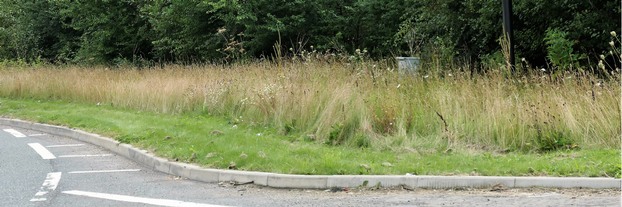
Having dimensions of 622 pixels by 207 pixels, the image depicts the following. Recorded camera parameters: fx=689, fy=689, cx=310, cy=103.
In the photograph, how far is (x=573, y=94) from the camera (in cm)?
1005

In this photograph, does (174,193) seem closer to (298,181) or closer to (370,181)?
(298,181)

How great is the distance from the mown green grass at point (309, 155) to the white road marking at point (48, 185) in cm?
164

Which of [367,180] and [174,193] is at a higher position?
[367,180]

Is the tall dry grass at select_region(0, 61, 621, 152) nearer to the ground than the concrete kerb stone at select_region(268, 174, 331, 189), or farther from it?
farther from it

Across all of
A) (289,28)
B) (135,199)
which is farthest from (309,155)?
(289,28)

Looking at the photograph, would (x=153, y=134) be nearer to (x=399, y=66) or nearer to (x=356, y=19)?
(x=399, y=66)

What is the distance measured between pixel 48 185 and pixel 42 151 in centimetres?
359

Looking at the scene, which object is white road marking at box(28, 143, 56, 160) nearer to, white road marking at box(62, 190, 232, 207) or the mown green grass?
the mown green grass

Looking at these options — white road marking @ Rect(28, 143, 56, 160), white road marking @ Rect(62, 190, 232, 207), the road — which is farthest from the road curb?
white road marking @ Rect(28, 143, 56, 160)

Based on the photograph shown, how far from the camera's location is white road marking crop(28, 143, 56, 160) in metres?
11.1

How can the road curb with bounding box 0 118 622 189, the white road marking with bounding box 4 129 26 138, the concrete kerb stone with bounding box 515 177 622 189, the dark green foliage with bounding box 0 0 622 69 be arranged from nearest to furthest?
the concrete kerb stone with bounding box 515 177 622 189 < the road curb with bounding box 0 118 622 189 < the white road marking with bounding box 4 129 26 138 < the dark green foliage with bounding box 0 0 622 69

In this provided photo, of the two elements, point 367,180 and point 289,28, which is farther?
point 289,28

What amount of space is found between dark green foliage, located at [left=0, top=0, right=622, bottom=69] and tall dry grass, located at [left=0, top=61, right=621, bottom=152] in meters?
1.71

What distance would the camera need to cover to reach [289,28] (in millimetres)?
28875
